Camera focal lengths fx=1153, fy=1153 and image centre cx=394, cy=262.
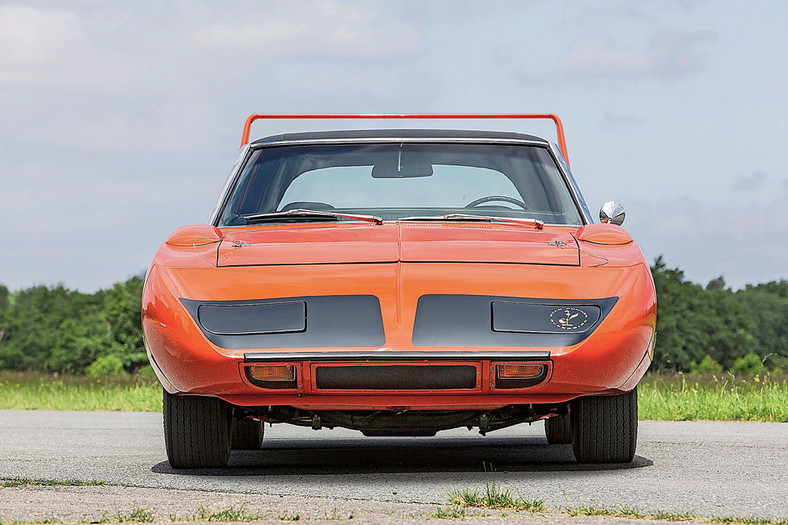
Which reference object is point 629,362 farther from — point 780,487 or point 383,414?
point 383,414

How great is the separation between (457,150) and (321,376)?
1.96 metres

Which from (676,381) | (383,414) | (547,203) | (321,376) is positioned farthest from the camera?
(676,381)

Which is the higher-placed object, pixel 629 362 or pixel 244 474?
pixel 629 362

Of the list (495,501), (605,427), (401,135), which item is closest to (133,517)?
(495,501)

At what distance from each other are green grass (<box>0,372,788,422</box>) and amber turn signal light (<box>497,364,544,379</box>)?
5845mm

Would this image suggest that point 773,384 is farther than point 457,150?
Yes

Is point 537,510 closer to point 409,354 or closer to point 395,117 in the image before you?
point 409,354

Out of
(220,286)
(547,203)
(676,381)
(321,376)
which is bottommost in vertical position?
(676,381)

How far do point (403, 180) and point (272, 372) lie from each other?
1745mm

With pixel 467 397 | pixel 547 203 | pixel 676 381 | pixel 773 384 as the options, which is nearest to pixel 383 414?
pixel 467 397

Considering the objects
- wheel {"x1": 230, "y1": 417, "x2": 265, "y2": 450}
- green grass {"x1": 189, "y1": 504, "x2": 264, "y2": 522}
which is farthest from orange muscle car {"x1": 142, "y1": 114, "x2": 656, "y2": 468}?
wheel {"x1": 230, "y1": 417, "x2": 265, "y2": 450}

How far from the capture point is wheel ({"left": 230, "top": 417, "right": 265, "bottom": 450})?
6812 millimetres

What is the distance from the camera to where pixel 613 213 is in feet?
20.0

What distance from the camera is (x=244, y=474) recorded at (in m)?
5.27
